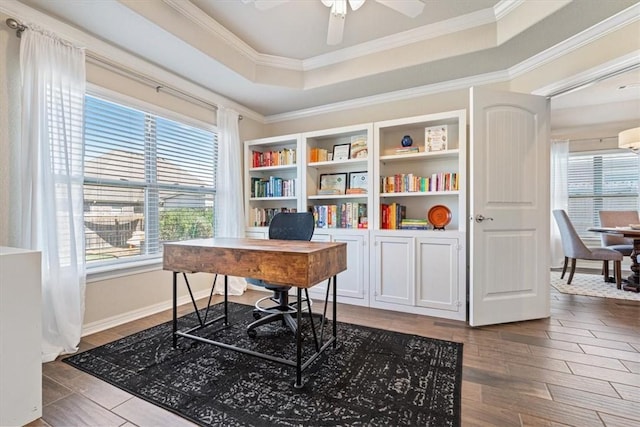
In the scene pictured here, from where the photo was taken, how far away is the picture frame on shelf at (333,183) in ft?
11.7

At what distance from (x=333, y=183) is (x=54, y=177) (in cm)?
259

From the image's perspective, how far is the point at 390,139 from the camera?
3.42 meters

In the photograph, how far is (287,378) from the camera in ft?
5.76

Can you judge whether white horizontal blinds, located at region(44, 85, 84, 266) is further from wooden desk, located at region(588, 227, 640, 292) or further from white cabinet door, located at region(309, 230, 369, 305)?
wooden desk, located at region(588, 227, 640, 292)

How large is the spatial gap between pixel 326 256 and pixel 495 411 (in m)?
1.15

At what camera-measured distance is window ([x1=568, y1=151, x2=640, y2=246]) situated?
481cm

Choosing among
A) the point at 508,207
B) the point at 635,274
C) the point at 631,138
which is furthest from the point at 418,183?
the point at 635,274

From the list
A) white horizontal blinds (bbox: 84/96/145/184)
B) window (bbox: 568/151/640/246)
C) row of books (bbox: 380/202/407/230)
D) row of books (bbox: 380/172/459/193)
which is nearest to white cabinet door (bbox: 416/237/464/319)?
row of books (bbox: 380/202/407/230)

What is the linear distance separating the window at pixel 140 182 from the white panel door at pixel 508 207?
9.43 feet

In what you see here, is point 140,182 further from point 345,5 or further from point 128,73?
point 345,5

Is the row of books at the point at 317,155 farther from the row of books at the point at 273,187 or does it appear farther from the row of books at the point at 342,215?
the row of books at the point at 342,215

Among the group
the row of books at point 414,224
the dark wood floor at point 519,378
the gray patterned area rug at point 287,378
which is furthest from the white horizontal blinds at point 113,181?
the row of books at point 414,224

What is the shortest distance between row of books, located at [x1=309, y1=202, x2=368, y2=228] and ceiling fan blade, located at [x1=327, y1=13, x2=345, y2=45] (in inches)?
67.5

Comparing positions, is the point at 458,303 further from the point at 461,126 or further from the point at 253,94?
the point at 253,94
